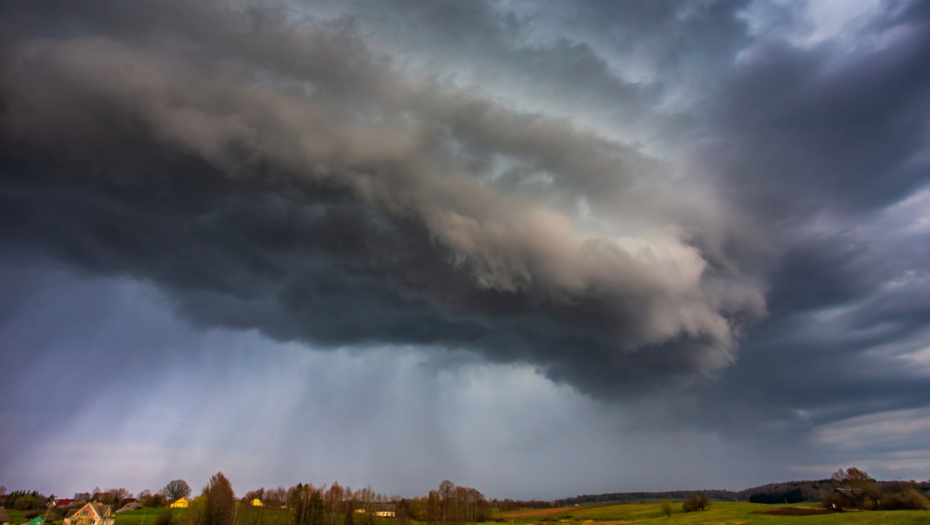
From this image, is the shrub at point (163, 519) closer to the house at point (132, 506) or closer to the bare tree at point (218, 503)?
the bare tree at point (218, 503)

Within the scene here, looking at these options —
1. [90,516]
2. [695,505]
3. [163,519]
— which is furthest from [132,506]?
[695,505]

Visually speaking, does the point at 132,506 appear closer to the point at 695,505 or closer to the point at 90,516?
the point at 90,516

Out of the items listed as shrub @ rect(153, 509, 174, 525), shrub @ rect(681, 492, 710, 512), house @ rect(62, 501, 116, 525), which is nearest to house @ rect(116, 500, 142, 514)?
house @ rect(62, 501, 116, 525)

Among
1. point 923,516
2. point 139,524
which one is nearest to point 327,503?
point 139,524

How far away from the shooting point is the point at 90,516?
135000mm

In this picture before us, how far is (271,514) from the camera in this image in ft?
473

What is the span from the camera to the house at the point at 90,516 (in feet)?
430

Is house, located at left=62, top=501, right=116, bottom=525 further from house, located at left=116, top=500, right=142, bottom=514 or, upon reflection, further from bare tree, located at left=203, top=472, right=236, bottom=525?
house, located at left=116, top=500, right=142, bottom=514

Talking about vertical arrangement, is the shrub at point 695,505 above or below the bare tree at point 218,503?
below

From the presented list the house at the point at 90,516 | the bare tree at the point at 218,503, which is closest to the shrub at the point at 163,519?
the bare tree at the point at 218,503

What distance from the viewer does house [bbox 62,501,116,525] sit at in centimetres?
13121

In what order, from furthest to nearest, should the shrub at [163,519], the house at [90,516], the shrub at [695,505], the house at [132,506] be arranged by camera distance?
the house at [132,506]
the shrub at [695,505]
the house at [90,516]
the shrub at [163,519]

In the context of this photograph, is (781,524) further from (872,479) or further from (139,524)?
(139,524)

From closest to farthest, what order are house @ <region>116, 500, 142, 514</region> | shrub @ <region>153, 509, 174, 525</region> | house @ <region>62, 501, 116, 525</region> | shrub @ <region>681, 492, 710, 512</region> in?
shrub @ <region>153, 509, 174, 525</region> → house @ <region>62, 501, 116, 525</region> → shrub @ <region>681, 492, 710, 512</region> → house @ <region>116, 500, 142, 514</region>
